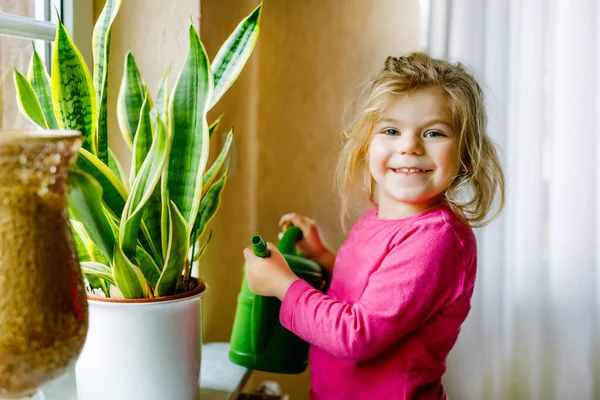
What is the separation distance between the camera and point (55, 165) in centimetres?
51

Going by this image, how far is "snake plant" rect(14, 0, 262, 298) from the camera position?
0.74 m

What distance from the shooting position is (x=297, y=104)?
1.46 m

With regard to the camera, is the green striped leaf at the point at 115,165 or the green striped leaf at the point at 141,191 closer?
the green striped leaf at the point at 141,191

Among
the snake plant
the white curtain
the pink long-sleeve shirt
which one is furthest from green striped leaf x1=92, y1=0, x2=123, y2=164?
the white curtain

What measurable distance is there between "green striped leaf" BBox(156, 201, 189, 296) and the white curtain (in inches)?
33.5

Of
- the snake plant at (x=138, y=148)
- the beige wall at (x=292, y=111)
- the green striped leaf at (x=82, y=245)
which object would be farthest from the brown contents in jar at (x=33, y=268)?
the beige wall at (x=292, y=111)

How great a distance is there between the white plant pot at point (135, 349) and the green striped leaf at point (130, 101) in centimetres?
25

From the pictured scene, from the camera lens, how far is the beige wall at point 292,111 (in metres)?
1.37

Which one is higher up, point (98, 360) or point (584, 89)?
point (584, 89)

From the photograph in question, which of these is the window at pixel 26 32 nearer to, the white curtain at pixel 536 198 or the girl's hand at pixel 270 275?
the girl's hand at pixel 270 275

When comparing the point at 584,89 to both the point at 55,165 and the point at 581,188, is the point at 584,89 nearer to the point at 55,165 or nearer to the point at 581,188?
the point at 581,188

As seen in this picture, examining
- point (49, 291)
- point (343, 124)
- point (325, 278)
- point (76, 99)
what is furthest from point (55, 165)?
point (343, 124)

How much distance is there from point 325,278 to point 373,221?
0.17 meters

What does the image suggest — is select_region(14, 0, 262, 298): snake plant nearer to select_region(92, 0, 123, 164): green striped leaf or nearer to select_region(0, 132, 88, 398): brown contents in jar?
select_region(92, 0, 123, 164): green striped leaf
